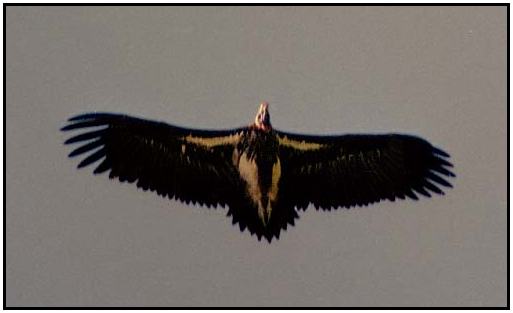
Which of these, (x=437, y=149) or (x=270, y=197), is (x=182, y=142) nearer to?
(x=270, y=197)

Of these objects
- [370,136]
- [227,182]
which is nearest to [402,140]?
[370,136]

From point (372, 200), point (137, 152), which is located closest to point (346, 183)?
point (372, 200)

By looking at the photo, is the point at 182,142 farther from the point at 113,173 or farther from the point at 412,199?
the point at 412,199
